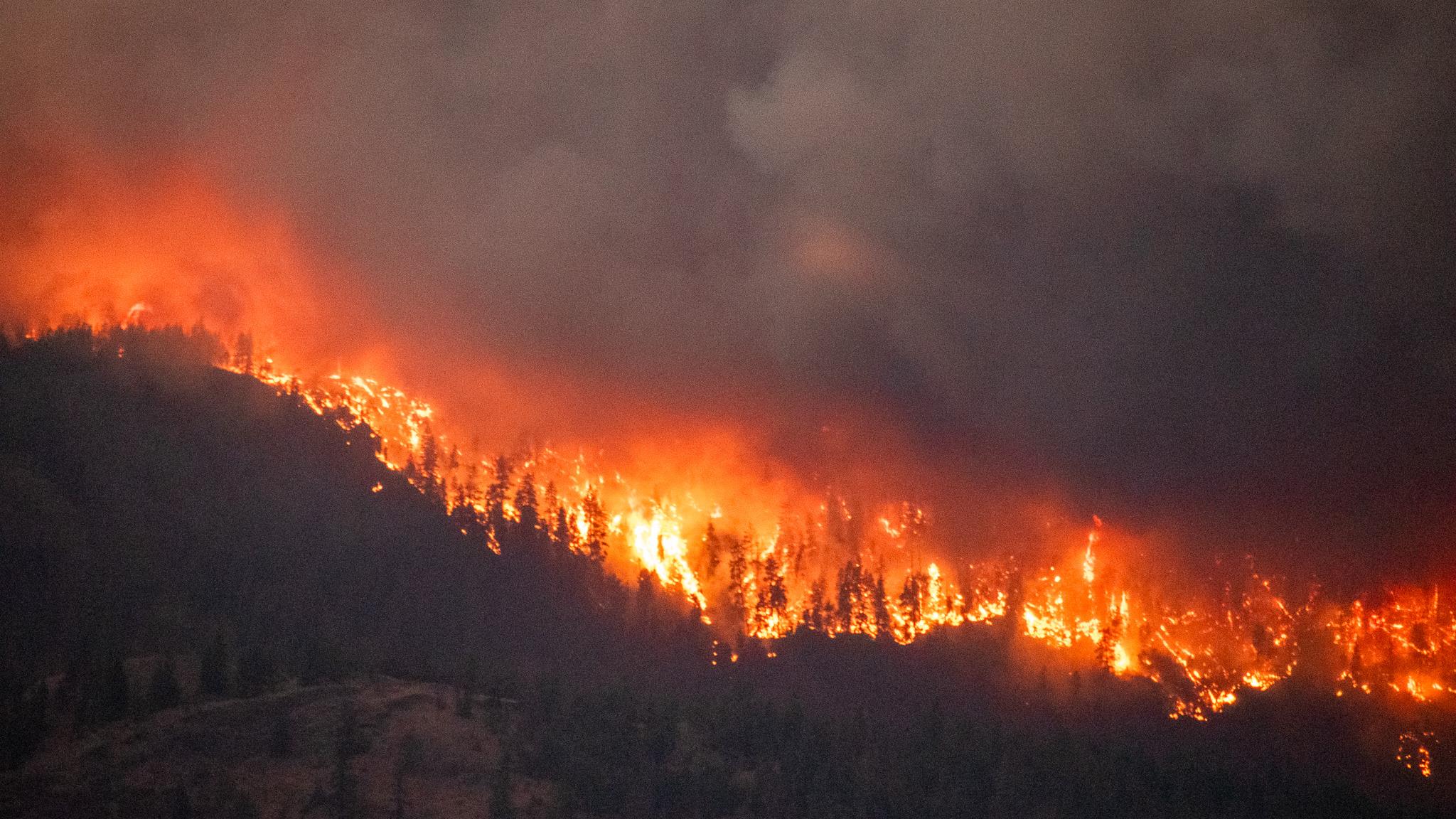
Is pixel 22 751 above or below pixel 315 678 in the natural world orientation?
below

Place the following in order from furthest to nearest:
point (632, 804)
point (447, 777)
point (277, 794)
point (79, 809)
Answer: point (632, 804)
point (447, 777)
point (277, 794)
point (79, 809)

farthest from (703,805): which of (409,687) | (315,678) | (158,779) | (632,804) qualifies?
(158,779)

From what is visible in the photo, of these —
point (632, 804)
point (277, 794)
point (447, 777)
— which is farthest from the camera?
point (632, 804)

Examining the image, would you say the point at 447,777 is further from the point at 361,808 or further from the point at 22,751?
the point at 22,751

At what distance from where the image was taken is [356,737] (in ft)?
595

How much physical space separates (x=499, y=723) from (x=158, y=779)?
45857 mm

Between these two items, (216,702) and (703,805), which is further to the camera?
(703,805)

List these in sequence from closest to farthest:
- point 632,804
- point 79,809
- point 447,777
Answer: point 79,809
point 447,777
point 632,804

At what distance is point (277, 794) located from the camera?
169125mm

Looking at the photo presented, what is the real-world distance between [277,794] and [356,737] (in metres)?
14.3

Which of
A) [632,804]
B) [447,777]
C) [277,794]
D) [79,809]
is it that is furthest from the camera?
[632,804]

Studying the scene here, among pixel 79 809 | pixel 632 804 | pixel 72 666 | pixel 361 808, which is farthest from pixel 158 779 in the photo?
pixel 632 804

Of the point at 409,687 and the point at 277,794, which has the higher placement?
the point at 409,687

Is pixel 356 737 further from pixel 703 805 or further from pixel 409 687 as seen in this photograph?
pixel 703 805
